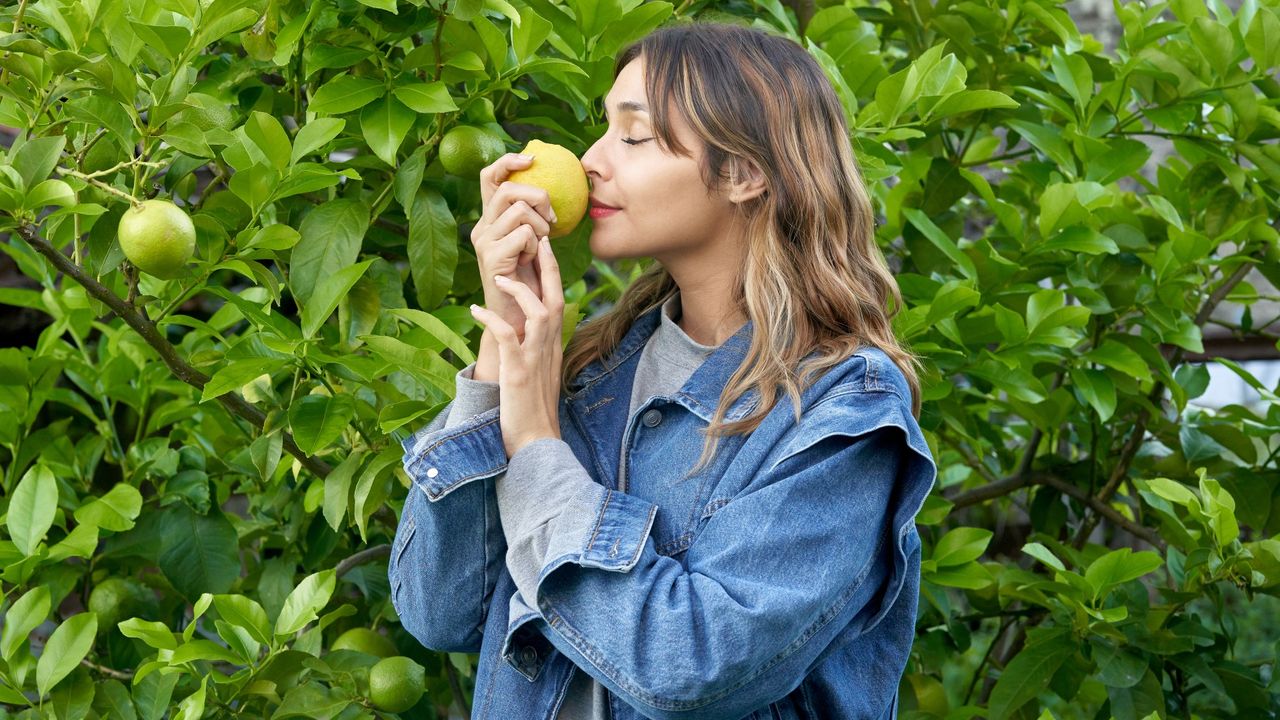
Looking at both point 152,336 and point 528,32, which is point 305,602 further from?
point 528,32

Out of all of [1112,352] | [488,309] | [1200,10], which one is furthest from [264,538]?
[1200,10]

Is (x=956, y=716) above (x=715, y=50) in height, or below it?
below

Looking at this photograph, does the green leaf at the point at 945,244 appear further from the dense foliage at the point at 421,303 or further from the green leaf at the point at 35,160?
the green leaf at the point at 35,160

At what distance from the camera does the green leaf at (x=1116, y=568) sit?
1762mm

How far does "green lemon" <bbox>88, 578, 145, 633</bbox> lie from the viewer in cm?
189

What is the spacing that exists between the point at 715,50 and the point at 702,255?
22 centimetres

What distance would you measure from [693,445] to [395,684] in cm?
53

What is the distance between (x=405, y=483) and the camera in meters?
1.62

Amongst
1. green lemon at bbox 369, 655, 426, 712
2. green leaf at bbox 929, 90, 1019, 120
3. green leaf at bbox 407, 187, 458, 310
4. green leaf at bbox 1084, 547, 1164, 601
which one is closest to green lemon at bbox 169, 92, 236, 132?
green leaf at bbox 407, 187, 458, 310

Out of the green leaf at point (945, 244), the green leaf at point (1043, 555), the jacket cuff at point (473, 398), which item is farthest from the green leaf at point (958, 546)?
the jacket cuff at point (473, 398)

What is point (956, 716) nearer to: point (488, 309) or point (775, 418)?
point (775, 418)

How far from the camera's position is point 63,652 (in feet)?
5.24

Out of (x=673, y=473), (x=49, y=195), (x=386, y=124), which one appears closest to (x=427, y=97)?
(x=386, y=124)

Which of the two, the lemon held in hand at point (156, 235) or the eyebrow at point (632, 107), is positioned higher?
the eyebrow at point (632, 107)
